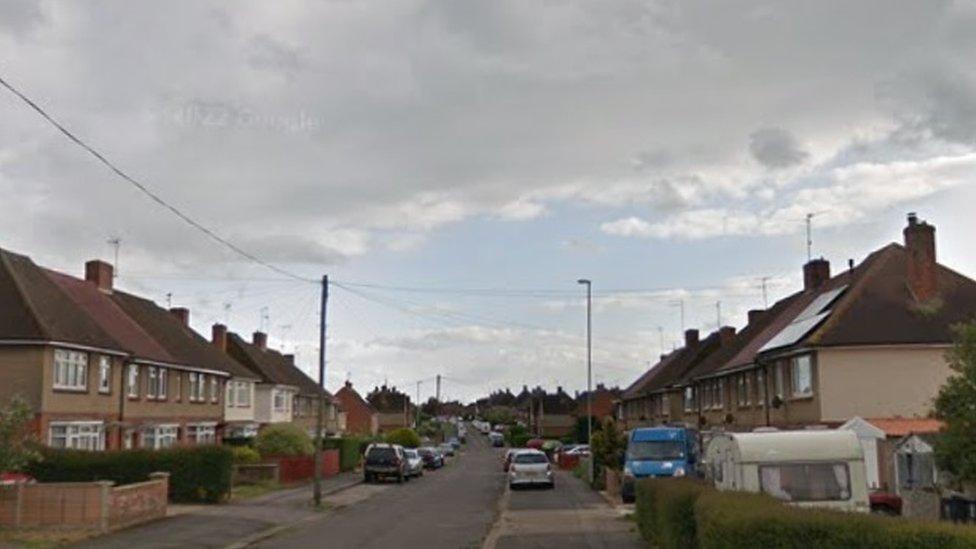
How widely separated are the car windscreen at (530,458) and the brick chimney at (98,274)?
65.8 ft

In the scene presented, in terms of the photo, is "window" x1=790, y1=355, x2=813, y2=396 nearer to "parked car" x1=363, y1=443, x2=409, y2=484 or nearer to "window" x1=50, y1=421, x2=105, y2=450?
"parked car" x1=363, y1=443, x2=409, y2=484

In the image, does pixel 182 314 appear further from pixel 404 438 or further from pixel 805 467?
pixel 805 467

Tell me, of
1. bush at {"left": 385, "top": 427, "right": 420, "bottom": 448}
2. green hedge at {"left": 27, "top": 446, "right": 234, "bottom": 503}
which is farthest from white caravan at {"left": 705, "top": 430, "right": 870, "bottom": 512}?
bush at {"left": 385, "top": 427, "right": 420, "bottom": 448}

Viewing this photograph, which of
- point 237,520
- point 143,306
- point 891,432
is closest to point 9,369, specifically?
point 237,520

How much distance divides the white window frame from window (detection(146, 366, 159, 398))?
16.9 ft

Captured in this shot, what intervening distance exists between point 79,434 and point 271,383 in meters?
34.8

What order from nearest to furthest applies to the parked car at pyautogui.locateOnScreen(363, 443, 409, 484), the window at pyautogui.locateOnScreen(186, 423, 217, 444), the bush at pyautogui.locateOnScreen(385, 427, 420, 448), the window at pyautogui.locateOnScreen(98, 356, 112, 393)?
1. the window at pyautogui.locateOnScreen(98, 356, 112, 393)
2. the window at pyautogui.locateOnScreen(186, 423, 217, 444)
3. the parked car at pyautogui.locateOnScreen(363, 443, 409, 484)
4. the bush at pyautogui.locateOnScreen(385, 427, 420, 448)

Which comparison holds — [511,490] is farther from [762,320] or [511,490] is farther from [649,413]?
[649,413]

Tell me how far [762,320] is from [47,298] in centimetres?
3231

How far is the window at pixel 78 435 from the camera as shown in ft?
122

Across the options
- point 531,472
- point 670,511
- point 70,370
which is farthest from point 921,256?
point 70,370

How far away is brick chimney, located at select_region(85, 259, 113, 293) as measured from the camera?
51.3 metres

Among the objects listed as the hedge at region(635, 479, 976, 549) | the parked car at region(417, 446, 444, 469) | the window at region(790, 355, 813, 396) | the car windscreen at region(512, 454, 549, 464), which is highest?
the window at region(790, 355, 813, 396)

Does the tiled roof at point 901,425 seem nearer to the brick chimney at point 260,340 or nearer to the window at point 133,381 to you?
the window at point 133,381
